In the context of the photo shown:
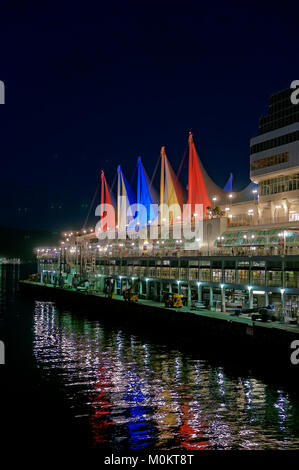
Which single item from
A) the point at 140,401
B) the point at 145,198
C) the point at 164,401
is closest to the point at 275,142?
the point at 164,401

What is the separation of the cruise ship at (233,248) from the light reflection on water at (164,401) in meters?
10.7

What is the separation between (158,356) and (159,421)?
11499mm

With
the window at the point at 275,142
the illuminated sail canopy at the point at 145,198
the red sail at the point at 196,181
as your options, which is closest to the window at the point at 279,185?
the window at the point at 275,142

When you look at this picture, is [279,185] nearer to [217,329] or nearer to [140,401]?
[217,329]

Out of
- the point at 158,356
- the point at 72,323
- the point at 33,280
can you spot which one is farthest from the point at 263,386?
the point at 33,280

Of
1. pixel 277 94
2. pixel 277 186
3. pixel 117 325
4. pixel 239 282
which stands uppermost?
pixel 277 94

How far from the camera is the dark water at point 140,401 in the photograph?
1612 centimetres

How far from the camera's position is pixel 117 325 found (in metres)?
43.8

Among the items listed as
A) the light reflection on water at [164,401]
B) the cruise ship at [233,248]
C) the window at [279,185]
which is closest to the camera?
the light reflection on water at [164,401]

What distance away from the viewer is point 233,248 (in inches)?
1709

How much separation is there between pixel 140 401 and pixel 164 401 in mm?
1034

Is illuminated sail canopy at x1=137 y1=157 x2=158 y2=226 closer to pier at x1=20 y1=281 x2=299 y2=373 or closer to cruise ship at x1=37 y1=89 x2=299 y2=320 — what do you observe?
cruise ship at x1=37 y1=89 x2=299 y2=320

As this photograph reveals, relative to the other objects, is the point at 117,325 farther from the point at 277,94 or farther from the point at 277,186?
the point at 277,94

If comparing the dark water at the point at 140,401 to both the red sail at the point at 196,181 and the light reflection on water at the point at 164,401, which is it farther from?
the red sail at the point at 196,181
